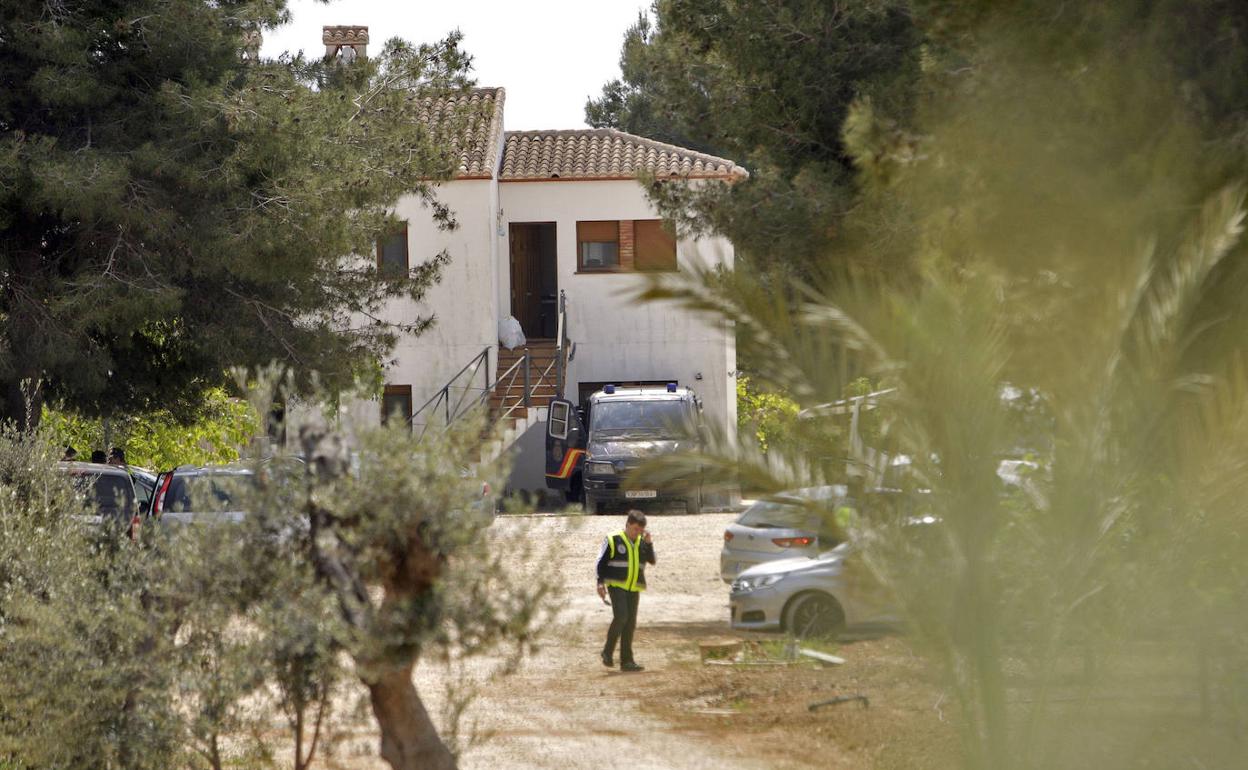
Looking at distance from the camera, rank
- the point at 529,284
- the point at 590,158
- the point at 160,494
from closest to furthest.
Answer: the point at 160,494 < the point at 590,158 < the point at 529,284

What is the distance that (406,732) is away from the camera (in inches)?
256

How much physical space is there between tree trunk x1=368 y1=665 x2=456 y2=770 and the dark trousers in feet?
23.6

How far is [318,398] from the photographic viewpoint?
664 centimetres

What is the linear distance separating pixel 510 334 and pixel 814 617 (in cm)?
1770

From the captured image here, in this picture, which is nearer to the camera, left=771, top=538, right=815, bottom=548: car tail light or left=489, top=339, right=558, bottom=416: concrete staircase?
left=771, top=538, right=815, bottom=548: car tail light

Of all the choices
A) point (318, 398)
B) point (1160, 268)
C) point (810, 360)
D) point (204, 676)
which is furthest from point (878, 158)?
point (204, 676)

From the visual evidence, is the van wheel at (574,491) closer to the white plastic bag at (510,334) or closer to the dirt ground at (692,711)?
the white plastic bag at (510,334)

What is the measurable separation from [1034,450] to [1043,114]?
262 centimetres

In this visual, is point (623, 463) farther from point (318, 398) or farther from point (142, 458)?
point (318, 398)

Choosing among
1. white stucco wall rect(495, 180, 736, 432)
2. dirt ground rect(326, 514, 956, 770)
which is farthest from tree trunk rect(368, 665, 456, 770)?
white stucco wall rect(495, 180, 736, 432)

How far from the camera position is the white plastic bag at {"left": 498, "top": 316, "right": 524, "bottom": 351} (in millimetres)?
30922

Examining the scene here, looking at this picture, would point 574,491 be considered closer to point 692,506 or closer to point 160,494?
point 692,506

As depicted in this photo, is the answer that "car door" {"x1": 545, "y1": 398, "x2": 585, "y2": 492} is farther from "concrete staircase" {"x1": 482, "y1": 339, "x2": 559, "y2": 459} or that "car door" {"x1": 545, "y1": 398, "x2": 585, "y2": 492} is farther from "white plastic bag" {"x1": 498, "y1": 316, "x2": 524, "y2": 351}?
"white plastic bag" {"x1": 498, "y1": 316, "x2": 524, "y2": 351}

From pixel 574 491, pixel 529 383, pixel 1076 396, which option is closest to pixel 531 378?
pixel 529 383
